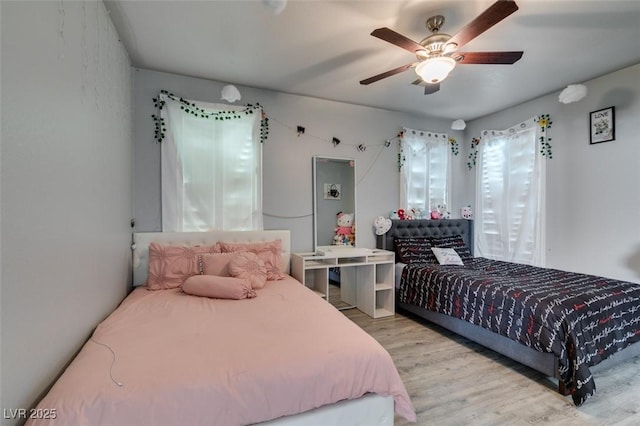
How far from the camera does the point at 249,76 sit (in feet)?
9.82

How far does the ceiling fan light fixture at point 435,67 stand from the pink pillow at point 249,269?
6.66 ft

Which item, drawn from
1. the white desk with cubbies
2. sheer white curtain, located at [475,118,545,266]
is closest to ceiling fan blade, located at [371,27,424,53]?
the white desk with cubbies

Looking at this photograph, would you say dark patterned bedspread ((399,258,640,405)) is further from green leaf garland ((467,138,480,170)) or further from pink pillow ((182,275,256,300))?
green leaf garland ((467,138,480,170))

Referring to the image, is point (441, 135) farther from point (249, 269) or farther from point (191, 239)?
point (191, 239)

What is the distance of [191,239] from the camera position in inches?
116

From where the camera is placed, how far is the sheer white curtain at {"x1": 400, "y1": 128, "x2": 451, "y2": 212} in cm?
408

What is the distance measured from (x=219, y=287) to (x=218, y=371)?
1.07 metres

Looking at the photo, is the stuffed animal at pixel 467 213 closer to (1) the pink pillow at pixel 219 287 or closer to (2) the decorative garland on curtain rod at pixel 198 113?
(2) the decorative garland on curtain rod at pixel 198 113

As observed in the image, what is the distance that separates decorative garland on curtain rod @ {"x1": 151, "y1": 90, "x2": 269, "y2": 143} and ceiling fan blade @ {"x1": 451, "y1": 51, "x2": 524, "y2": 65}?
6.66ft

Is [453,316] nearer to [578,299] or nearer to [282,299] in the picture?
[578,299]

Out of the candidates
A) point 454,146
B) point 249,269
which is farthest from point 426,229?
point 249,269

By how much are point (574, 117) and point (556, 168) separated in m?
0.58

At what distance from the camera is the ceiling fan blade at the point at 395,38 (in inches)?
68.2

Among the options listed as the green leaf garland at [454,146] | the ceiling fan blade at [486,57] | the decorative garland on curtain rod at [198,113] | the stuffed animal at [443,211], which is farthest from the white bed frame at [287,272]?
the green leaf garland at [454,146]
